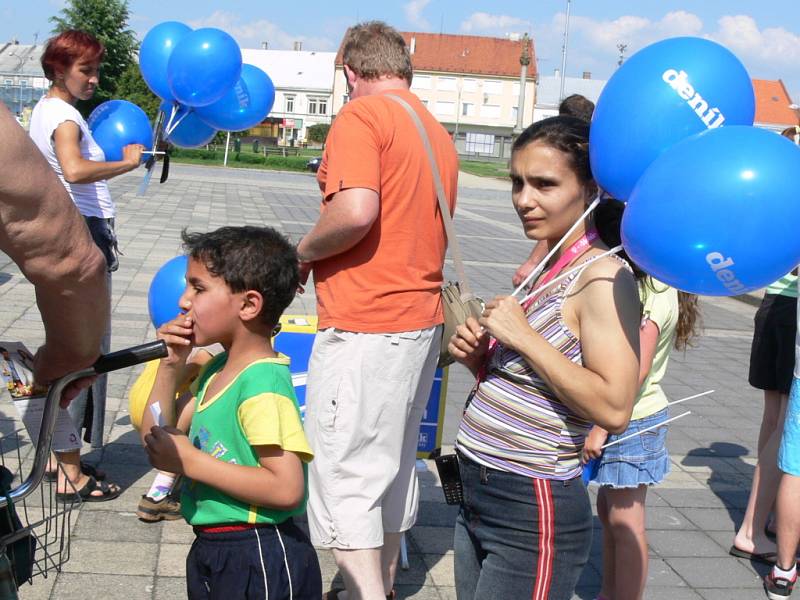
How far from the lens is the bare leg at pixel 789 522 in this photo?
4.09m

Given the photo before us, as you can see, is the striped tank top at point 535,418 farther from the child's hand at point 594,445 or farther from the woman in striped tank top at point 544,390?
the child's hand at point 594,445

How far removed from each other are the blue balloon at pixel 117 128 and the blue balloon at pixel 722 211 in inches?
129

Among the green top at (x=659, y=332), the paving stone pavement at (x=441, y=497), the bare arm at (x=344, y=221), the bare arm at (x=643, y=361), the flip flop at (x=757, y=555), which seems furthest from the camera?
the flip flop at (x=757, y=555)

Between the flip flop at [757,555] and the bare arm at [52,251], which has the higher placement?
the bare arm at [52,251]

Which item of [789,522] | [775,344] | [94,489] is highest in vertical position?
[775,344]

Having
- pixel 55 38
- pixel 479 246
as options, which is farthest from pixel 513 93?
pixel 55 38

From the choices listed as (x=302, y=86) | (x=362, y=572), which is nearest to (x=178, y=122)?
(x=362, y=572)

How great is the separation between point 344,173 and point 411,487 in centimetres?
122

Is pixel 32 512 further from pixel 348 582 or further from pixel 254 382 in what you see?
pixel 254 382

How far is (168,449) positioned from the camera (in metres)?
2.29

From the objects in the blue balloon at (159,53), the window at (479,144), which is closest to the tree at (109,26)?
the blue balloon at (159,53)

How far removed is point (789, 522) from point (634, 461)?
110 centimetres

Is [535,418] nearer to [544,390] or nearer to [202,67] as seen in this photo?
[544,390]

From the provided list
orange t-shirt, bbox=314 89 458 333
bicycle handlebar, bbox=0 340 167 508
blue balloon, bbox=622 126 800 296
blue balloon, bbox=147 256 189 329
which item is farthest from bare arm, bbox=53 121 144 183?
blue balloon, bbox=622 126 800 296
